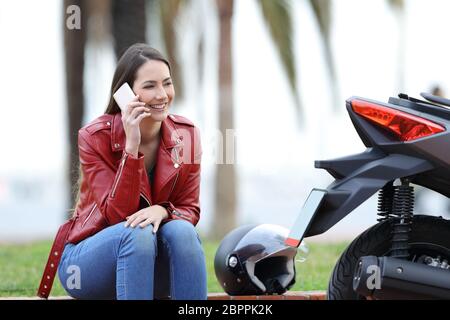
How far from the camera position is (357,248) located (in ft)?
14.4

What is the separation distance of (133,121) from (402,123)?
117cm

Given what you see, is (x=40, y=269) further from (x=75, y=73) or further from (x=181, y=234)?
(x=75, y=73)

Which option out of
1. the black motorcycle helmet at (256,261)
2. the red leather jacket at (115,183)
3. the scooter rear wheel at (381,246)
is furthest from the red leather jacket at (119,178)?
the scooter rear wheel at (381,246)

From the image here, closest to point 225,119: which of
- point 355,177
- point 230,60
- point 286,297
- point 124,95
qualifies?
point 230,60

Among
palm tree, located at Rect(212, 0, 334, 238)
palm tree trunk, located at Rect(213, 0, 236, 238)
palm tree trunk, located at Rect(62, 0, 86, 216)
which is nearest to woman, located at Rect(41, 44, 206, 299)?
palm tree trunk, located at Rect(62, 0, 86, 216)

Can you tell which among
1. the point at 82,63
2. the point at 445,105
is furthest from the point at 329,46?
the point at 445,105

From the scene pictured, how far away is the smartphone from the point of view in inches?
177

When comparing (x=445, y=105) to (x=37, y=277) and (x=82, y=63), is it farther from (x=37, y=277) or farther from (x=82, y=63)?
(x=82, y=63)

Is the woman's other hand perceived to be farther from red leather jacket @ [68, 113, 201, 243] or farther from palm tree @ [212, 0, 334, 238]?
palm tree @ [212, 0, 334, 238]

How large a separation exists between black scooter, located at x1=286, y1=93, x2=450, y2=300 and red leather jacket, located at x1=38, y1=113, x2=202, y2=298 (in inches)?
26.2

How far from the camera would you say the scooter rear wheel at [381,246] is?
4375mm

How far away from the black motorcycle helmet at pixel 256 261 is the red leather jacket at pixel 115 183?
1.91 ft

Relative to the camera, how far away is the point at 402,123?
4328 mm
